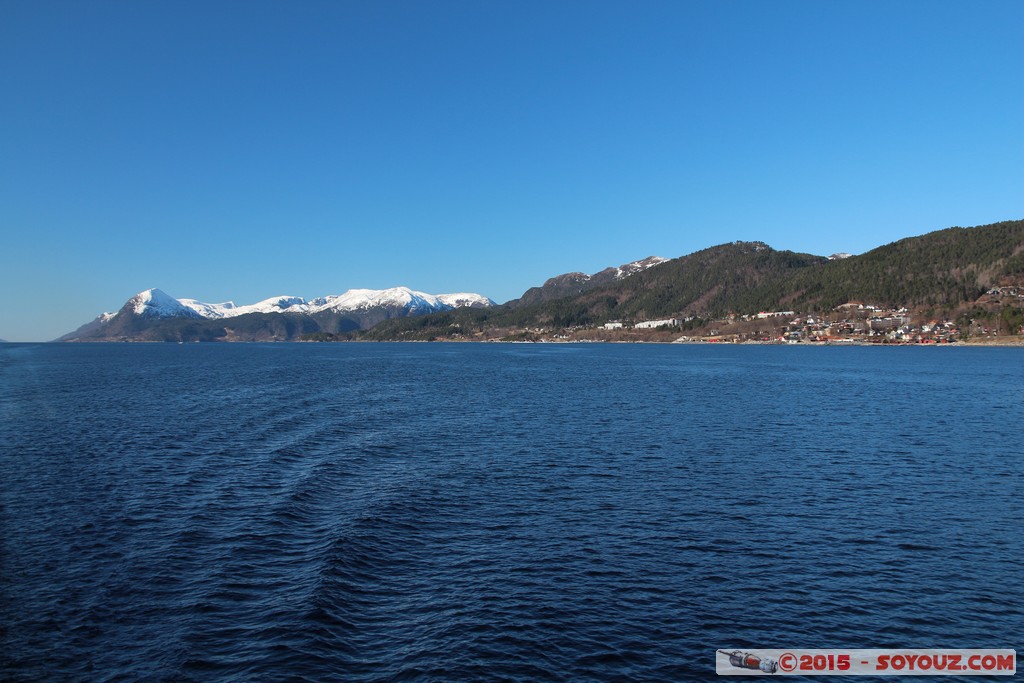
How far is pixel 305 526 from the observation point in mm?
28641

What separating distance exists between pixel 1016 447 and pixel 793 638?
→ 4321 cm

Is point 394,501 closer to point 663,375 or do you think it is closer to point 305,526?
point 305,526

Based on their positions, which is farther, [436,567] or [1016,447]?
[1016,447]

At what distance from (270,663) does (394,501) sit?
51.8ft

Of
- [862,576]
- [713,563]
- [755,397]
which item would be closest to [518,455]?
[713,563]

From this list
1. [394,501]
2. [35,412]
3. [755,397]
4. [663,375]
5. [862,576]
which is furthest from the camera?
[663,375]

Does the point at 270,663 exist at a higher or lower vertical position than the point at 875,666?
higher

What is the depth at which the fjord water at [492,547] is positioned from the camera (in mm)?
18016

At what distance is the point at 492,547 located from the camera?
26031 mm

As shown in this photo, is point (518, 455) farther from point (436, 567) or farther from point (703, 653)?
point (703, 653)

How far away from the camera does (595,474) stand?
128 ft

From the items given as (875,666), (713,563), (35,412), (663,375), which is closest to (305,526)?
(713,563)

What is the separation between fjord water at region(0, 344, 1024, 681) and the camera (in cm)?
1802

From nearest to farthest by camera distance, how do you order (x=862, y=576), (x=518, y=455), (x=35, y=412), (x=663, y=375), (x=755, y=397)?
(x=862, y=576), (x=518, y=455), (x=35, y=412), (x=755, y=397), (x=663, y=375)
